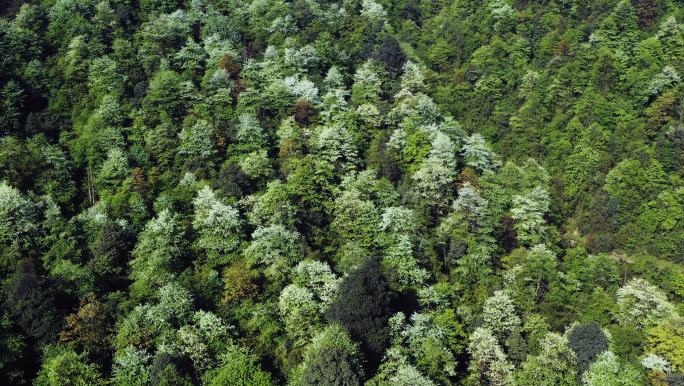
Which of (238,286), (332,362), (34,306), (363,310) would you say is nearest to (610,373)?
(363,310)

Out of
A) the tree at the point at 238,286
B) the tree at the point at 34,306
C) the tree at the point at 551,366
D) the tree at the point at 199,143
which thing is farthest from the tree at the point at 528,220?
the tree at the point at 34,306

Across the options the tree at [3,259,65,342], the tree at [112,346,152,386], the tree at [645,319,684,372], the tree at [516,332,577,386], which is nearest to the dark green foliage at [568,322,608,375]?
the tree at [516,332,577,386]

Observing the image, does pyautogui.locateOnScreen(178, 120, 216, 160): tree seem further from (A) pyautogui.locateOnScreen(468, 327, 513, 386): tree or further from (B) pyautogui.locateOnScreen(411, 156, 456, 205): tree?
(A) pyautogui.locateOnScreen(468, 327, 513, 386): tree

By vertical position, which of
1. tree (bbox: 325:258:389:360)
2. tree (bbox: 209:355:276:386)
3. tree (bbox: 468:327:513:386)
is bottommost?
tree (bbox: 468:327:513:386)

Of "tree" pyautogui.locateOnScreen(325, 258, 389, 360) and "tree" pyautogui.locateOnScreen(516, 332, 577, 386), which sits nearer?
"tree" pyautogui.locateOnScreen(325, 258, 389, 360)

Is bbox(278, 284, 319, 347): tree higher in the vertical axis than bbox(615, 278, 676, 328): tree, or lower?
higher

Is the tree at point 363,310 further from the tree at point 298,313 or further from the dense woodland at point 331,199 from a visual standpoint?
the tree at point 298,313

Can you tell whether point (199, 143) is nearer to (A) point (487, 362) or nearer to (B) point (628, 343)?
(A) point (487, 362)
